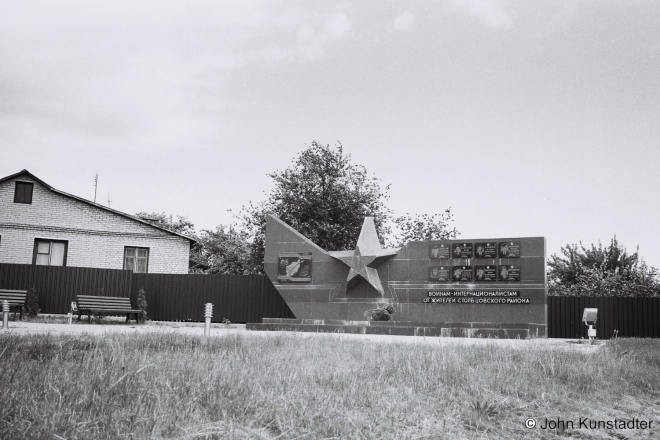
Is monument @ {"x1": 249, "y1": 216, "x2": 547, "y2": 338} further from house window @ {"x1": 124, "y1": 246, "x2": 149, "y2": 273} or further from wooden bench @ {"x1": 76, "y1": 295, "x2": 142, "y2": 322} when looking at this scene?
house window @ {"x1": 124, "y1": 246, "x2": 149, "y2": 273}

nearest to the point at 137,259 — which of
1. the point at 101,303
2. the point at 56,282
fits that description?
the point at 56,282

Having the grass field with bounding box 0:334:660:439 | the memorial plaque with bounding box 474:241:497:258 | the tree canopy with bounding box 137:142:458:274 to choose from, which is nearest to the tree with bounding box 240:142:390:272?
the tree canopy with bounding box 137:142:458:274

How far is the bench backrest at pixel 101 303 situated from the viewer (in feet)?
71.8

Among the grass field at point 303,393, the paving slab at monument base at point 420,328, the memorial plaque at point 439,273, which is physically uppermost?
the memorial plaque at point 439,273

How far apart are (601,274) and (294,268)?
87.6 ft

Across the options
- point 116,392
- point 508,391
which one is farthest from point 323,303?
Answer: point 116,392

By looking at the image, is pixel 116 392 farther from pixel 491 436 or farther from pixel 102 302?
pixel 102 302

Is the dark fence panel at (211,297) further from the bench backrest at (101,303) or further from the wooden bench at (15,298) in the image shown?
the wooden bench at (15,298)

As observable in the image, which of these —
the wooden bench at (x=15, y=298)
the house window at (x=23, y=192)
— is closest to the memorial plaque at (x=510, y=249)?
the wooden bench at (x=15, y=298)

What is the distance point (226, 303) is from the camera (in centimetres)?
2723

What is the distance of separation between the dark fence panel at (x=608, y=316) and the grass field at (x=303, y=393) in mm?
16226

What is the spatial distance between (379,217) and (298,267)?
17.0 meters

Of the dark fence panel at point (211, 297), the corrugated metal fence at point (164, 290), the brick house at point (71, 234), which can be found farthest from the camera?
the brick house at point (71, 234)

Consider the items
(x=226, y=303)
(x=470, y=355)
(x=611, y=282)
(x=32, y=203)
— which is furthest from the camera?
(x=611, y=282)
